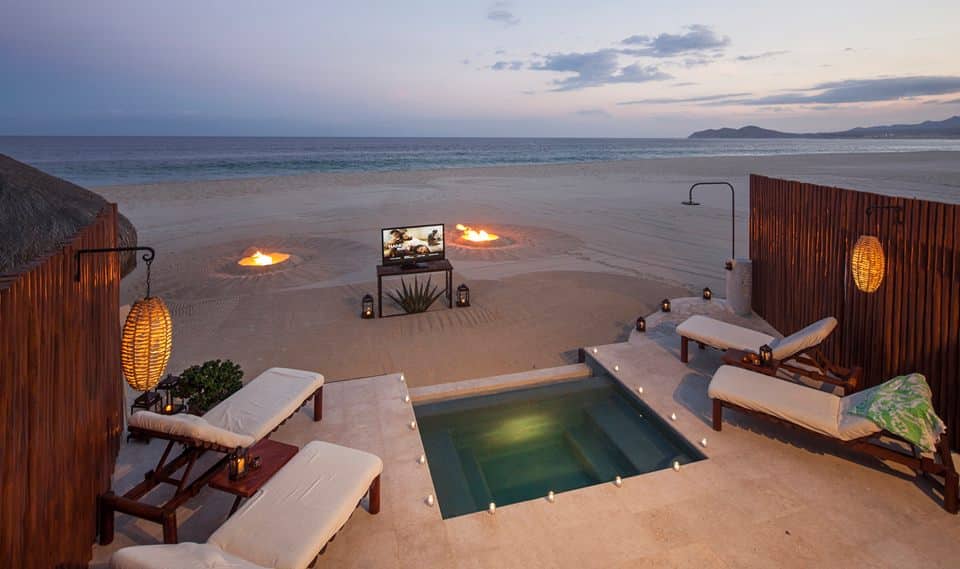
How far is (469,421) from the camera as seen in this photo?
4.56 m

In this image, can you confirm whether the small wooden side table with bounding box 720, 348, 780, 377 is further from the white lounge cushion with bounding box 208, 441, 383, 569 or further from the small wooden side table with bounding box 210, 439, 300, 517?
the small wooden side table with bounding box 210, 439, 300, 517

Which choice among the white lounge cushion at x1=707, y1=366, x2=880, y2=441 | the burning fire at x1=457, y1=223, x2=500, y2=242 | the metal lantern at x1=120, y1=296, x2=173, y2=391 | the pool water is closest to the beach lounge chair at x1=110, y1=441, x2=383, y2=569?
the pool water

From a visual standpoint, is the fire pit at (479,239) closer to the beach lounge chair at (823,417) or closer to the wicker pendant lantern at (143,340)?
the beach lounge chair at (823,417)

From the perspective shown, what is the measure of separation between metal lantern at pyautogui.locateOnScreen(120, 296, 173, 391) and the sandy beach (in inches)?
94.1

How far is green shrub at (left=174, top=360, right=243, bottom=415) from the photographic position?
13.8 ft

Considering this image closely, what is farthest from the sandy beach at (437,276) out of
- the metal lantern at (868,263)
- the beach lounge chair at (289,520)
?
the metal lantern at (868,263)

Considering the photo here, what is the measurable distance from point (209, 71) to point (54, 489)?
6442 centimetres

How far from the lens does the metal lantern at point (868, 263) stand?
151 inches

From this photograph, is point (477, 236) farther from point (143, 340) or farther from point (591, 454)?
point (143, 340)

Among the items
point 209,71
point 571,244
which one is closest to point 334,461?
point 571,244

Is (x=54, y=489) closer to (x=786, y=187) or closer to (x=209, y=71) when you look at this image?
(x=786, y=187)

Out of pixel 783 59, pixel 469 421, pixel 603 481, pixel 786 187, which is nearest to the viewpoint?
pixel 603 481

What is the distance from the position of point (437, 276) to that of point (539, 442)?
5290 millimetres

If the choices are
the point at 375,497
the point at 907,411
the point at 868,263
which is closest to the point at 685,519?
the point at 907,411
